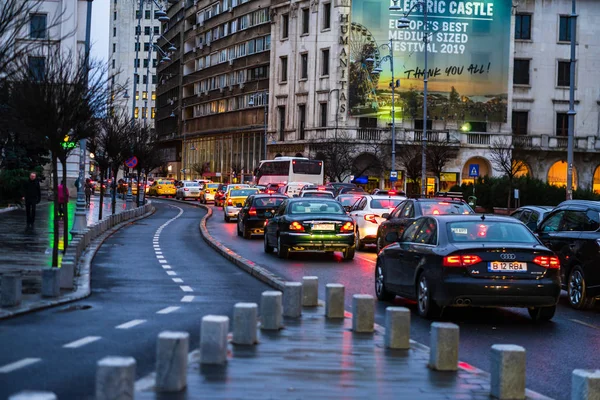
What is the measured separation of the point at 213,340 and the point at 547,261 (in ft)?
21.4

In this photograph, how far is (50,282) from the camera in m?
15.3

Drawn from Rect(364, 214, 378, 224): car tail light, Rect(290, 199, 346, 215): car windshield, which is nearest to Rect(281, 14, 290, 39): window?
Rect(364, 214, 378, 224): car tail light

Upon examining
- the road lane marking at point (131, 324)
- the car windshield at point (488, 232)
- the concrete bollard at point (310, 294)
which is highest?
the car windshield at point (488, 232)

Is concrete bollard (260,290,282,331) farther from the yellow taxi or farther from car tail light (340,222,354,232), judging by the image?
the yellow taxi

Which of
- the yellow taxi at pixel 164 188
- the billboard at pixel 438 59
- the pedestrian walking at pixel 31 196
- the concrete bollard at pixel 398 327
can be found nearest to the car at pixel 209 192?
the billboard at pixel 438 59

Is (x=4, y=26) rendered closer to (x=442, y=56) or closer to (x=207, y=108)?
(x=442, y=56)

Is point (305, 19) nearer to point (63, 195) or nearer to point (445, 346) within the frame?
point (63, 195)

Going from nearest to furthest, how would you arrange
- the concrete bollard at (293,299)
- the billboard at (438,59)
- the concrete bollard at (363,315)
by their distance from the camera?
the concrete bollard at (363,315), the concrete bollard at (293,299), the billboard at (438,59)

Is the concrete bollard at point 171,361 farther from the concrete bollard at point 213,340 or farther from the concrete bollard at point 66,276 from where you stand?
the concrete bollard at point 66,276

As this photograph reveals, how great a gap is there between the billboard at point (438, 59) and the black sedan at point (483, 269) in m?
71.9

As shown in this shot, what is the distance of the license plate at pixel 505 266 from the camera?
14.1m

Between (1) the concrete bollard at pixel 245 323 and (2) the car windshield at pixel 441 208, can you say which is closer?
(1) the concrete bollard at pixel 245 323

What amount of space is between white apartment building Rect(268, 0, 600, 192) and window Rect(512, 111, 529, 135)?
0.09 m

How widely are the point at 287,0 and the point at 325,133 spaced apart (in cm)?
1493
